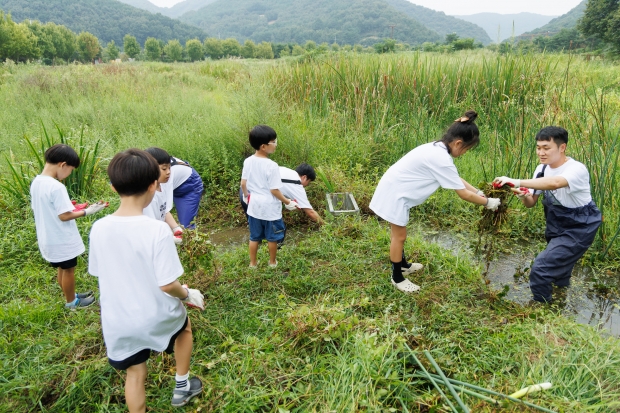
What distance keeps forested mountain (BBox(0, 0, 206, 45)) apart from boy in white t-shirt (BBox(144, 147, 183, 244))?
115708 mm

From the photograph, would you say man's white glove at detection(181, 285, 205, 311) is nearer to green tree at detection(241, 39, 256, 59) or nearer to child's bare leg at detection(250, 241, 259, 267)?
child's bare leg at detection(250, 241, 259, 267)

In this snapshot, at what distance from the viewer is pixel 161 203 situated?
2.90m

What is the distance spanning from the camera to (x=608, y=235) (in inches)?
145

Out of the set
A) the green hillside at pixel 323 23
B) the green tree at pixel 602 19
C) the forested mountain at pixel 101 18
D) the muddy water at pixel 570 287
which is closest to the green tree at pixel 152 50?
the forested mountain at pixel 101 18

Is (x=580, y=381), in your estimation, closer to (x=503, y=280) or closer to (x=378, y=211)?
(x=503, y=280)

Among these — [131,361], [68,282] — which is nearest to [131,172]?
[131,361]

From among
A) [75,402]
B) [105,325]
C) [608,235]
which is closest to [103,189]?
[75,402]

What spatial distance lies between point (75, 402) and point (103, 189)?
11.3 ft

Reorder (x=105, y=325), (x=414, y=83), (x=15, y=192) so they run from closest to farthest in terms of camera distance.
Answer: (x=105, y=325) < (x=15, y=192) < (x=414, y=83)

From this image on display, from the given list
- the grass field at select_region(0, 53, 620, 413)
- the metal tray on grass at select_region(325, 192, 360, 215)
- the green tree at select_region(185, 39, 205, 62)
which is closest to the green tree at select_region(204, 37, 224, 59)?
the green tree at select_region(185, 39, 205, 62)

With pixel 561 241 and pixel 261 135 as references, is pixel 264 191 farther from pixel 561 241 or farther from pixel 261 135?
pixel 561 241

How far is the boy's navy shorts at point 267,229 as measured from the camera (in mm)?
3354

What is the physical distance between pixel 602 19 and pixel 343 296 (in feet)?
111

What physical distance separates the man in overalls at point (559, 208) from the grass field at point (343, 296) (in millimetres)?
326
